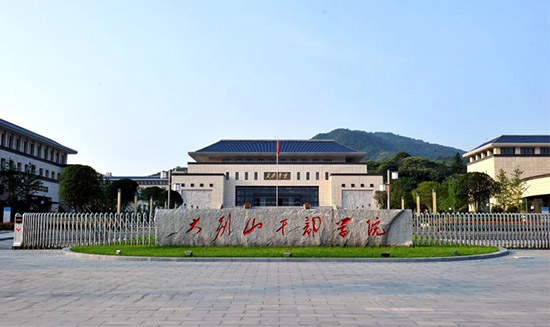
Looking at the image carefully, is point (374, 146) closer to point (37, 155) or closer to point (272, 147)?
point (272, 147)

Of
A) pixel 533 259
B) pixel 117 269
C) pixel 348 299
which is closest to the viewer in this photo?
pixel 348 299

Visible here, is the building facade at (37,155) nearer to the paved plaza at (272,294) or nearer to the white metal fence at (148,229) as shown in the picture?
the white metal fence at (148,229)

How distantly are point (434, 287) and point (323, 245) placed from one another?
7.41 meters

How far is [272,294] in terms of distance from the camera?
7.03 m

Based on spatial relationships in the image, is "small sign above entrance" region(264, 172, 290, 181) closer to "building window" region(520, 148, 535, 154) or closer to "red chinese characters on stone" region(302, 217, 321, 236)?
"building window" region(520, 148, 535, 154)

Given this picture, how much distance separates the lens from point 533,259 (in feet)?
41.5

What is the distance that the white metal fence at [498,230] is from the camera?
16.4m

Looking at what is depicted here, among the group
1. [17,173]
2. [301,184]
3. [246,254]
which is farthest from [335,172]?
[246,254]

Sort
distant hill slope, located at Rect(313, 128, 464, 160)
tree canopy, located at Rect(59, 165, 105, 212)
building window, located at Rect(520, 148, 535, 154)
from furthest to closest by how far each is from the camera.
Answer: distant hill slope, located at Rect(313, 128, 464, 160), building window, located at Rect(520, 148, 535, 154), tree canopy, located at Rect(59, 165, 105, 212)

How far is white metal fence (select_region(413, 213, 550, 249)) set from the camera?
16.4 metres

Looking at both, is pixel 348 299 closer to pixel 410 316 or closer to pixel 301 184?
pixel 410 316

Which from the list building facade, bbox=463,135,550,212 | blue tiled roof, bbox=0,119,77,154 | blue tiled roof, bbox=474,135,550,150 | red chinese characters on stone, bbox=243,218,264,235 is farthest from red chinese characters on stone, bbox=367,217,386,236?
blue tiled roof, bbox=474,135,550,150

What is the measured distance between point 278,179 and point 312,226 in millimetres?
34427

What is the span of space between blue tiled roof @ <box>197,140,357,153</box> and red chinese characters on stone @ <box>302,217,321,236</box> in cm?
3770
